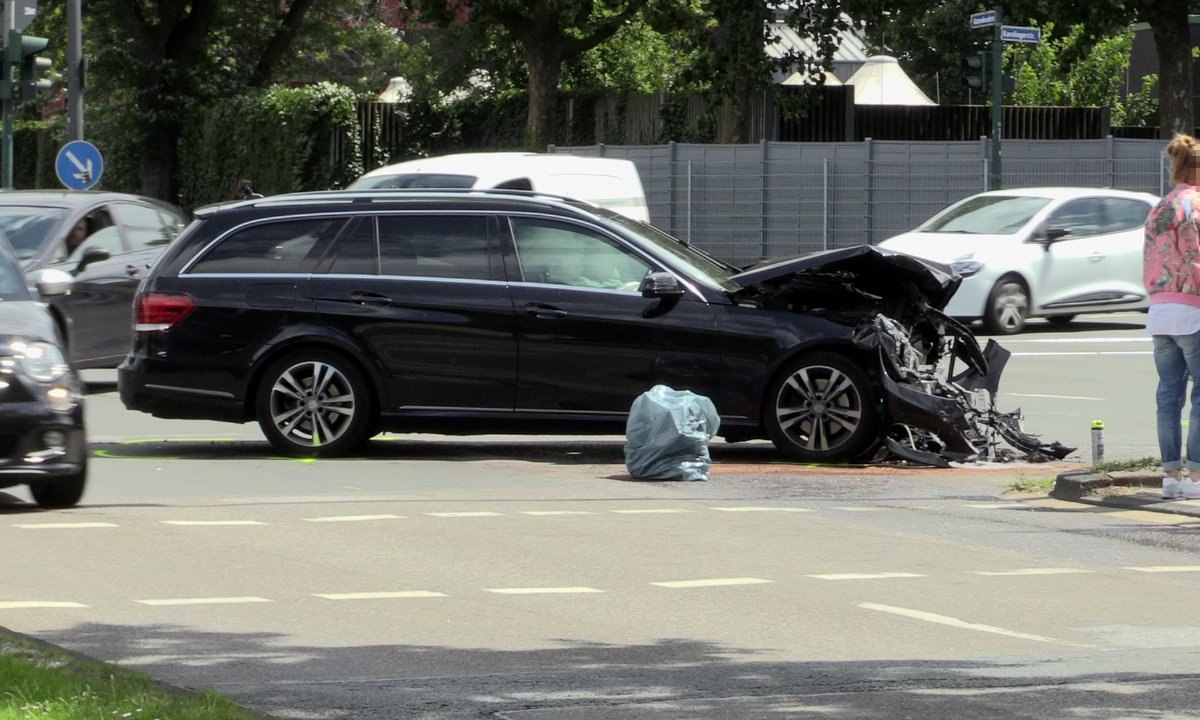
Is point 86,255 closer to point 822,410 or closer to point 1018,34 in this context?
point 822,410

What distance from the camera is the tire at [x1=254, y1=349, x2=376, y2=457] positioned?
1317 cm

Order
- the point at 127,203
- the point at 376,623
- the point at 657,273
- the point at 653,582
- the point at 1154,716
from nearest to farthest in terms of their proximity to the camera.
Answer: the point at 1154,716 → the point at 376,623 → the point at 653,582 → the point at 657,273 → the point at 127,203

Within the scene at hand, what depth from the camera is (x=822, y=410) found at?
13.1 m

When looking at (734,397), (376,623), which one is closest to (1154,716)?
(376,623)

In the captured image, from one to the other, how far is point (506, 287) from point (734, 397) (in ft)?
5.10

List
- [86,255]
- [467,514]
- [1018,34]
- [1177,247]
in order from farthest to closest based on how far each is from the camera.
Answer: [1018,34]
[86,255]
[1177,247]
[467,514]

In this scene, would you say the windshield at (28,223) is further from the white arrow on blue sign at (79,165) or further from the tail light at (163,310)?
the white arrow on blue sign at (79,165)

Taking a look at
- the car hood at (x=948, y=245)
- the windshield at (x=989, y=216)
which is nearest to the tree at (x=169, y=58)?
the windshield at (x=989, y=216)

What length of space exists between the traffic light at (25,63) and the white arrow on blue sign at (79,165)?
1523mm

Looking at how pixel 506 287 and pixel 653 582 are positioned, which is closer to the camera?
pixel 653 582

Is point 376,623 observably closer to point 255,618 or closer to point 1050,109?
point 255,618

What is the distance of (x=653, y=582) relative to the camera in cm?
862

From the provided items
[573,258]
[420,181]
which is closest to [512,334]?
[573,258]

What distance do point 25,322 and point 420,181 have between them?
13.1m
